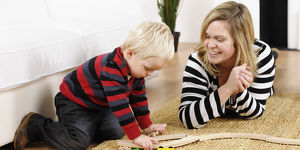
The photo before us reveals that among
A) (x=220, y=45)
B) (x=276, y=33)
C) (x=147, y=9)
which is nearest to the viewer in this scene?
(x=220, y=45)

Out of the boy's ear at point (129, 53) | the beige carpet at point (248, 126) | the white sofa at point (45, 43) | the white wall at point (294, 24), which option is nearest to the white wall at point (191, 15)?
the white wall at point (294, 24)

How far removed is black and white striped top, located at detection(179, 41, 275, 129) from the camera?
1323 millimetres

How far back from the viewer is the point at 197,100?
1369mm

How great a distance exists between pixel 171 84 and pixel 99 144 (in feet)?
3.09

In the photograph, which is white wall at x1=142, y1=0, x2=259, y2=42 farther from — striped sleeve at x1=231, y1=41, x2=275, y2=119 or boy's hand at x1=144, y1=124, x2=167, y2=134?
boy's hand at x1=144, y1=124, x2=167, y2=134

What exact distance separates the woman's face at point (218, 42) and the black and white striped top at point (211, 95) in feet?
0.32

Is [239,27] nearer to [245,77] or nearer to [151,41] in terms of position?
[245,77]

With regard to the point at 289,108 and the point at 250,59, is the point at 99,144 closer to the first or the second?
the point at 250,59

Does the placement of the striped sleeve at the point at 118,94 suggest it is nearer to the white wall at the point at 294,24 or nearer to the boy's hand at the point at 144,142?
the boy's hand at the point at 144,142

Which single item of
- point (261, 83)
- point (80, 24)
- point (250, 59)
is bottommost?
point (261, 83)

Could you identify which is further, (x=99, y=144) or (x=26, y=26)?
(x=26, y=26)

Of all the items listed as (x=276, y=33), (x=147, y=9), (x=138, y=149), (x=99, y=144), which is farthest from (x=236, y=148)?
(x=147, y=9)

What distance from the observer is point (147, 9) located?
410cm

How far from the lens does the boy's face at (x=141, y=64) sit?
117 cm
